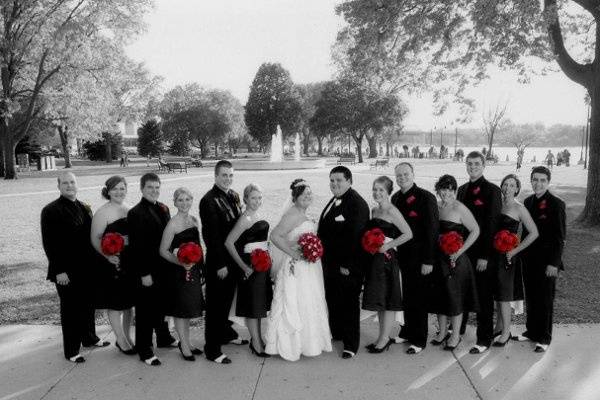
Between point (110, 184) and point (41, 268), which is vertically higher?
point (110, 184)

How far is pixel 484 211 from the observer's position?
591cm

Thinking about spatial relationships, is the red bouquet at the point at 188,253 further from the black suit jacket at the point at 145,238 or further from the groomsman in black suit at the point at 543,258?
the groomsman in black suit at the point at 543,258

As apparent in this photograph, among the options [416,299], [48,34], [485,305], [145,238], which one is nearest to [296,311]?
[416,299]

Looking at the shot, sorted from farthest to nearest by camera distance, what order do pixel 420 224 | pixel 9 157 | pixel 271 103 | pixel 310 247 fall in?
pixel 271 103
pixel 9 157
pixel 420 224
pixel 310 247

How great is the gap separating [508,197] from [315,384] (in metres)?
3.09

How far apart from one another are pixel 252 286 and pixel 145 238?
127 centimetres

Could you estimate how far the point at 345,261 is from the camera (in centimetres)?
571

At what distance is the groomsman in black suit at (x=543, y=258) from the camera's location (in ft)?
19.3

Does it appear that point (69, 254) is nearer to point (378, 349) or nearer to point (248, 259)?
point (248, 259)

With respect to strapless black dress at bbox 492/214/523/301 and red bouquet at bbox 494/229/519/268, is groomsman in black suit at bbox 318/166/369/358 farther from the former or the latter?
strapless black dress at bbox 492/214/523/301

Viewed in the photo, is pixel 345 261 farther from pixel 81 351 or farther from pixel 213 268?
Result: pixel 81 351

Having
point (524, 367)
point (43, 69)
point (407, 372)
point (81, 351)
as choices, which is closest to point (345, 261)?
point (407, 372)

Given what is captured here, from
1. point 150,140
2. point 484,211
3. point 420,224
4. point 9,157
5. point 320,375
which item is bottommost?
point 320,375

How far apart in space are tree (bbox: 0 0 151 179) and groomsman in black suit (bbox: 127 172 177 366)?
96.3 feet
